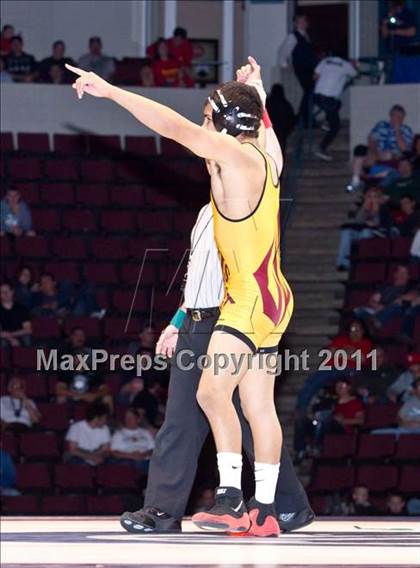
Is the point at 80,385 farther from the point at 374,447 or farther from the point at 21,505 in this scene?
the point at 374,447

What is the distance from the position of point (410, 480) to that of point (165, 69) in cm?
680

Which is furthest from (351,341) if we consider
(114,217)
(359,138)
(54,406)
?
(359,138)

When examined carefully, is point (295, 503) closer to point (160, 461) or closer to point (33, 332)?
point (160, 461)

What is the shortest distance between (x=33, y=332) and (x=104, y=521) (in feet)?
23.3

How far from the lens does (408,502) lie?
36.6 ft

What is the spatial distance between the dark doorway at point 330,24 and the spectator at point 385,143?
13.3 ft

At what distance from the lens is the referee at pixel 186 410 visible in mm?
5258

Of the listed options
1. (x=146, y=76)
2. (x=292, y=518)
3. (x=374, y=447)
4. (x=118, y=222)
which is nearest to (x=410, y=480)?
(x=374, y=447)

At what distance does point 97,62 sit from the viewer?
16.5m

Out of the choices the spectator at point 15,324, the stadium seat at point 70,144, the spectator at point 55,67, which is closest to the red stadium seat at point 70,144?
the stadium seat at point 70,144

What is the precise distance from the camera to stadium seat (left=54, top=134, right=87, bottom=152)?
15875mm

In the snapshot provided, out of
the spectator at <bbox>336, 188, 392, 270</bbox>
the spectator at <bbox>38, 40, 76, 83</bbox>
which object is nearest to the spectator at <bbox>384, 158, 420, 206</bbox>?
the spectator at <bbox>336, 188, 392, 270</bbox>

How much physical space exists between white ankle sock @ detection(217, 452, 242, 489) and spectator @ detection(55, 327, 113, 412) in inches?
272

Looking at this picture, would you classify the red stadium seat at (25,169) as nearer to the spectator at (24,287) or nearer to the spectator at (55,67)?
the spectator at (55,67)
